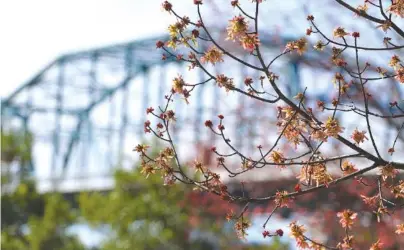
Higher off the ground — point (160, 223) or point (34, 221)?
point (160, 223)

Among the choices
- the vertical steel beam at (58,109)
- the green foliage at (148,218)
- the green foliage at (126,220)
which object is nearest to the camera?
the green foliage at (148,218)

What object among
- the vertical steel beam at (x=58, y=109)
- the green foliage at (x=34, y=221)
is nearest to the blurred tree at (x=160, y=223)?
the green foliage at (x=34, y=221)

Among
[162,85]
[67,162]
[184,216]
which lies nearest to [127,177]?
[184,216]

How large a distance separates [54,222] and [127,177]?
1778 millimetres

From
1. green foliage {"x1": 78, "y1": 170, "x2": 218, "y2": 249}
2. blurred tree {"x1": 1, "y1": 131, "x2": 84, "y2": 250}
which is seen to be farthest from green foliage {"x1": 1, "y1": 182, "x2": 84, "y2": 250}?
green foliage {"x1": 78, "y1": 170, "x2": 218, "y2": 249}

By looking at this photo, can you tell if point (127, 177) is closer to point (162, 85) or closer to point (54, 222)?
point (54, 222)

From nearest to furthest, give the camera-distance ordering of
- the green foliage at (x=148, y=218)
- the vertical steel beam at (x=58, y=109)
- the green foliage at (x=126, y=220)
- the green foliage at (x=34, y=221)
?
1. the green foliage at (x=148, y=218)
2. the green foliage at (x=126, y=220)
3. the green foliage at (x=34, y=221)
4. the vertical steel beam at (x=58, y=109)

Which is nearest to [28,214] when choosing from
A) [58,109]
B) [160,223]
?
[160,223]

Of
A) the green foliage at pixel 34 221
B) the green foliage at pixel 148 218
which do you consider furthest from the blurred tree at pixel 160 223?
Result: the green foliage at pixel 34 221

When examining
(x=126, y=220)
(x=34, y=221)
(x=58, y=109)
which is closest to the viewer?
(x=126, y=220)

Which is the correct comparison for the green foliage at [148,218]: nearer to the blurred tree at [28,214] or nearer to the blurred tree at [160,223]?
the blurred tree at [160,223]

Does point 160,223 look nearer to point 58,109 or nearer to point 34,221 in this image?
point 34,221

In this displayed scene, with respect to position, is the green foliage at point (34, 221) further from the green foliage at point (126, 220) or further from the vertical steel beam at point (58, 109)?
the vertical steel beam at point (58, 109)

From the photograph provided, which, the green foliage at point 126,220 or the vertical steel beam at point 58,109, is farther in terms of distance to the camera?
the vertical steel beam at point 58,109
